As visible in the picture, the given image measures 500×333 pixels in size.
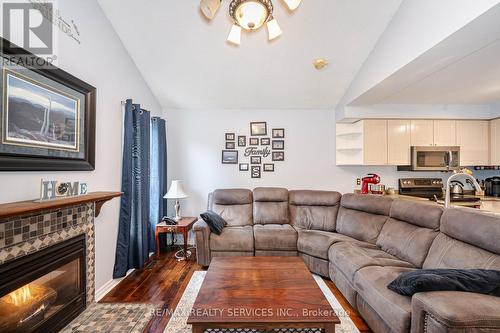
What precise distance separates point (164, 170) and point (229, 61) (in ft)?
6.71

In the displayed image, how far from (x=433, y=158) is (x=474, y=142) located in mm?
752

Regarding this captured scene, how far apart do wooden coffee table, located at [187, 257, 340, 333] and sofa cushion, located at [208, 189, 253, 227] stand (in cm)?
138

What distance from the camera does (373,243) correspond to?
2.71 meters

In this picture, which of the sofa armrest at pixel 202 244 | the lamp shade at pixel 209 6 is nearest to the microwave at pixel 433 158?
the sofa armrest at pixel 202 244

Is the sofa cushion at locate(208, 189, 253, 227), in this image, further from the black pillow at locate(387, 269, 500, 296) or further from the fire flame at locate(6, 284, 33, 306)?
the black pillow at locate(387, 269, 500, 296)

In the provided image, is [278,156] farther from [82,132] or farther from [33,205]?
[33,205]

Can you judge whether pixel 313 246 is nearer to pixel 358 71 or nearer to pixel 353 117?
pixel 353 117

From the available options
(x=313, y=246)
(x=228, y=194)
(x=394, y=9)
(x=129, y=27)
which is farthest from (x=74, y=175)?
(x=394, y=9)

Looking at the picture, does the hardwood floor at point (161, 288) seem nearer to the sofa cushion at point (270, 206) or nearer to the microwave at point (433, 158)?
the sofa cushion at point (270, 206)

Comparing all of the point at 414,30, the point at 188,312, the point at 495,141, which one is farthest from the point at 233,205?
the point at 495,141

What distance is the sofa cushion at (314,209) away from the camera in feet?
11.2

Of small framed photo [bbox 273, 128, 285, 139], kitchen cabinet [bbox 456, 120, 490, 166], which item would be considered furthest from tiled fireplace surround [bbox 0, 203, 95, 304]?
kitchen cabinet [bbox 456, 120, 490, 166]

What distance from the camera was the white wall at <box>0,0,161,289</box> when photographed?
200cm

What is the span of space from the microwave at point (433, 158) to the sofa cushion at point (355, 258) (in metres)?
1.96
